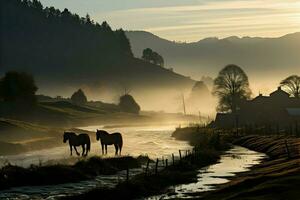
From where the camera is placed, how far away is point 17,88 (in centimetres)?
17412

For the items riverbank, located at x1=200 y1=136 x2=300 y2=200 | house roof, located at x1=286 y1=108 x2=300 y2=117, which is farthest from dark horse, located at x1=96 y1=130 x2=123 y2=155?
house roof, located at x1=286 y1=108 x2=300 y2=117

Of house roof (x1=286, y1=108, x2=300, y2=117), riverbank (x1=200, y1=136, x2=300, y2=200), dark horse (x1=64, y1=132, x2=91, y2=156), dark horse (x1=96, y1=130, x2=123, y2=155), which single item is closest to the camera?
riverbank (x1=200, y1=136, x2=300, y2=200)

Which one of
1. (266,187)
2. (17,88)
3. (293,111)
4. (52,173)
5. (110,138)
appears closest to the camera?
(266,187)

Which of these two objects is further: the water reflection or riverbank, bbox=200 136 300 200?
the water reflection

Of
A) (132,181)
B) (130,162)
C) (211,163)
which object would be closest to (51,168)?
(132,181)

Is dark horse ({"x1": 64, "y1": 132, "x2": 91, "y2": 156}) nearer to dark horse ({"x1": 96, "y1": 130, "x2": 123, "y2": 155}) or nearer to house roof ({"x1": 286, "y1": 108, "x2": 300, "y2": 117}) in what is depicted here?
dark horse ({"x1": 96, "y1": 130, "x2": 123, "y2": 155})

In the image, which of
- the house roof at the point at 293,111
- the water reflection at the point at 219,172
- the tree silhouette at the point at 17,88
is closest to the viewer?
the water reflection at the point at 219,172

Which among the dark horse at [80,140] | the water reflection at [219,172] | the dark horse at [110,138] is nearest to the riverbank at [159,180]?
the water reflection at [219,172]

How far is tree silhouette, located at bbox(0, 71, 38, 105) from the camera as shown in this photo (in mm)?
173750

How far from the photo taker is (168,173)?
65688 millimetres

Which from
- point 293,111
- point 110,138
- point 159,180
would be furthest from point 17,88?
point 159,180

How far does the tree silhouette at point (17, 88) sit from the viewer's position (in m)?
174

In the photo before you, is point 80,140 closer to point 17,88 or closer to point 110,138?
point 110,138

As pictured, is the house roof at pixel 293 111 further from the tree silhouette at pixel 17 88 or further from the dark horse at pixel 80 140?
the dark horse at pixel 80 140
